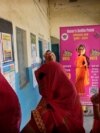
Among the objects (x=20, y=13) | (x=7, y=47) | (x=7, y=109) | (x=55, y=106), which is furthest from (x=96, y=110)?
(x=20, y=13)

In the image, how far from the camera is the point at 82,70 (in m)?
5.48

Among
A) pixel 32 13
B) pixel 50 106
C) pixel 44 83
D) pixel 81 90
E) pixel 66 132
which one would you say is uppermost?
pixel 32 13

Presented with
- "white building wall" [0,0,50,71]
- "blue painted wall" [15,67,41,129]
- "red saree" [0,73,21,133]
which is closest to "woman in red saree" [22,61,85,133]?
"red saree" [0,73,21,133]

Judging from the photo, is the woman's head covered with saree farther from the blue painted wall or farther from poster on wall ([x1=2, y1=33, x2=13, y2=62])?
the blue painted wall

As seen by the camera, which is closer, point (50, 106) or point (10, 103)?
point (10, 103)

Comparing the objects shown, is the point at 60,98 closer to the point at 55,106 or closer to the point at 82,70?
the point at 55,106

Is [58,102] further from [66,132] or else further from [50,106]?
[66,132]

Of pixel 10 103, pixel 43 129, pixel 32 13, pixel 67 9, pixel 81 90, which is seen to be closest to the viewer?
pixel 10 103

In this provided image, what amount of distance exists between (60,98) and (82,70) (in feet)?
11.3

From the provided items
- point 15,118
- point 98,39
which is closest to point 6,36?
point 15,118

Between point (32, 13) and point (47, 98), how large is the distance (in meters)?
3.27

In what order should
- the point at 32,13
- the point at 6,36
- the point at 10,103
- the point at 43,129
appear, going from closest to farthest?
Answer: the point at 10,103 < the point at 43,129 < the point at 6,36 < the point at 32,13

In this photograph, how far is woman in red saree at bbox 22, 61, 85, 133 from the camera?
6.24ft

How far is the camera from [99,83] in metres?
5.53
